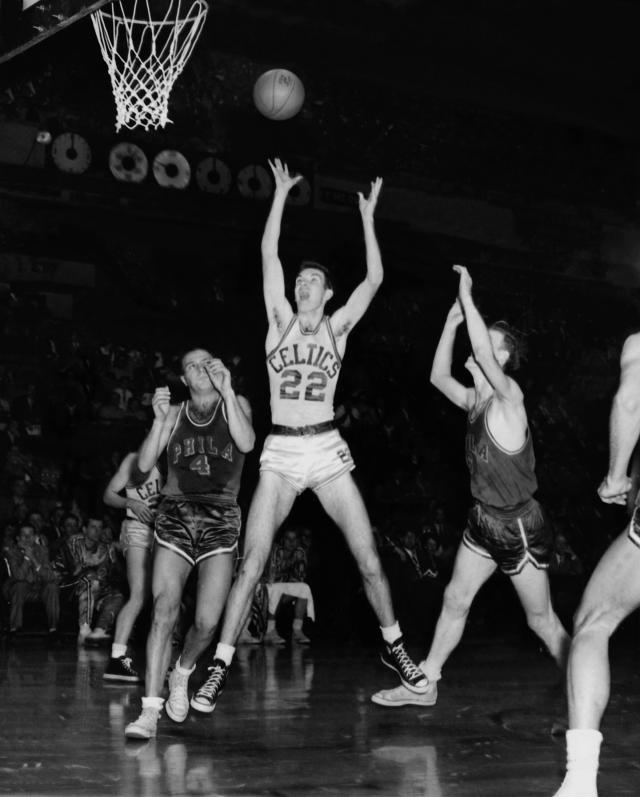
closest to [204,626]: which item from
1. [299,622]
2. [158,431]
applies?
[158,431]

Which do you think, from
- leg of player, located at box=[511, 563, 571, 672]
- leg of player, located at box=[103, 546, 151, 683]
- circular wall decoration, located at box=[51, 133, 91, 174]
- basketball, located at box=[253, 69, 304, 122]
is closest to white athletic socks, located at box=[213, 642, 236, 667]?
leg of player, located at box=[511, 563, 571, 672]

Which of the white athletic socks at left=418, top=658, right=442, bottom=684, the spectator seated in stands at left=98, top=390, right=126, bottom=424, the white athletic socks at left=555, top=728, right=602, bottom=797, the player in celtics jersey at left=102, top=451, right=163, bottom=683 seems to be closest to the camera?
the white athletic socks at left=555, top=728, right=602, bottom=797

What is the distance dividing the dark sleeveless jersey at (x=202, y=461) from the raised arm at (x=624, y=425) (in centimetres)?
252

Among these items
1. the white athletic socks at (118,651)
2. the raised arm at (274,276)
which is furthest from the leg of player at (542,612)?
the white athletic socks at (118,651)

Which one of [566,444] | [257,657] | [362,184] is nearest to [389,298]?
[362,184]

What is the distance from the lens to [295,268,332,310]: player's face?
642cm

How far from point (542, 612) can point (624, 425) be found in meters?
2.33

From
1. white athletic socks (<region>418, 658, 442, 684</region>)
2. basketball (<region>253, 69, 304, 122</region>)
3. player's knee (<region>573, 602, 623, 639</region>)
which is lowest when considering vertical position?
white athletic socks (<region>418, 658, 442, 684</region>)

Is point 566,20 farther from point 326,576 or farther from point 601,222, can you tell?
point 326,576

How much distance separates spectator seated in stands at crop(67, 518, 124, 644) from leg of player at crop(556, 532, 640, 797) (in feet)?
26.2

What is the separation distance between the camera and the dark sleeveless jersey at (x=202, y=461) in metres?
5.87

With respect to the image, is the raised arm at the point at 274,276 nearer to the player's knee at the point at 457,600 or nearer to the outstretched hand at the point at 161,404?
the outstretched hand at the point at 161,404

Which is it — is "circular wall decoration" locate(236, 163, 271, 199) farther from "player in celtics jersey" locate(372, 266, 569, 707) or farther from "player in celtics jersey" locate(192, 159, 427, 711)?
"player in celtics jersey" locate(372, 266, 569, 707)

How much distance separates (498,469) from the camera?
19.6 ft
